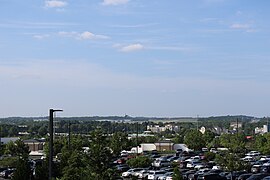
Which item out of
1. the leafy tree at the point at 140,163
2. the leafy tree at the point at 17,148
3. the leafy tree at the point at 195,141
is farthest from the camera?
the leafy tree at the point at 195,141

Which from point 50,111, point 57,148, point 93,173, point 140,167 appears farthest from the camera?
point 57,148

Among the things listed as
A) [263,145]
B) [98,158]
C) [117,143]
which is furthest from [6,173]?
[263,145]

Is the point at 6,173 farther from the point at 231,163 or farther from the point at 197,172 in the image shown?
the point at 231,163

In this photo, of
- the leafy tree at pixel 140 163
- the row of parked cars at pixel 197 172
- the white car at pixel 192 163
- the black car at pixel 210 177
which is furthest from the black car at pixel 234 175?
the leafy tree at pixel 140 163

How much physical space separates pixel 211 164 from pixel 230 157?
38.6 ft

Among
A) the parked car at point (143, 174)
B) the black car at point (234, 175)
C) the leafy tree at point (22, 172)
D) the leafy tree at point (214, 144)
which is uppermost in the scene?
the leafy tree at point (22, 172)

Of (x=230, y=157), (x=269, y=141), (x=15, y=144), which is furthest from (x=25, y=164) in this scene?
(x=269, y=141)

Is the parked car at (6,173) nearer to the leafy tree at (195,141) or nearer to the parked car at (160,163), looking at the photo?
the parked car at (160,163)

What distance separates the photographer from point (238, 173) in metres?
39.2

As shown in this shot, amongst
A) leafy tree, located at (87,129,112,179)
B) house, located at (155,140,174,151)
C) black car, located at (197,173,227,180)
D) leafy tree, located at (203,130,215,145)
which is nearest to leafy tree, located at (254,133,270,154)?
leafy tree, located at (203,130,215,145)

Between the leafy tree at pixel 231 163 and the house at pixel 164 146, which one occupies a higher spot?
the leafy tree at pixel 231 163

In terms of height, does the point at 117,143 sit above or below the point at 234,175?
above

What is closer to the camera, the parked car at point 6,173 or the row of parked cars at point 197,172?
the row of parked cars at point 197,172

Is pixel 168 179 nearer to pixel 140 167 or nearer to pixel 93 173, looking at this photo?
pixel 140 167
